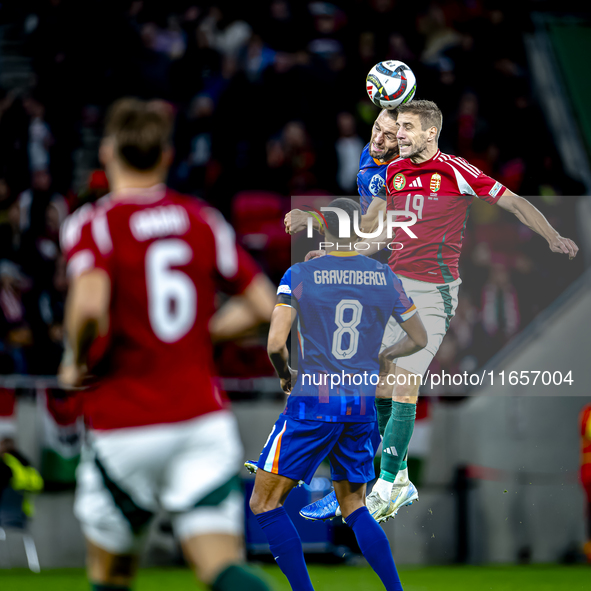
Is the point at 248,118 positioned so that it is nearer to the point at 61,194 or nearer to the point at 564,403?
the point at 61,194

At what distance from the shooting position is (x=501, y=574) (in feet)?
30.2

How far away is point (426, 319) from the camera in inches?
207

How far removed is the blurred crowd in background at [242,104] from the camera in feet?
33.9

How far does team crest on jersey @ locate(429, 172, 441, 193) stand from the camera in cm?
532

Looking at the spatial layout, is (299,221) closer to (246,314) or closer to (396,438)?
(396,438)

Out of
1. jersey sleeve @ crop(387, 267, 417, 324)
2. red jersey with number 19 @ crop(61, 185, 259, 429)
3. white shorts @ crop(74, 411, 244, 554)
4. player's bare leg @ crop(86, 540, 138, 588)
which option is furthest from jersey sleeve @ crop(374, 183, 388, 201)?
player's bare leg @ crop(86, 540, 138, 588)

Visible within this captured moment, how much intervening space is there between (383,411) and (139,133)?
8.92 ft

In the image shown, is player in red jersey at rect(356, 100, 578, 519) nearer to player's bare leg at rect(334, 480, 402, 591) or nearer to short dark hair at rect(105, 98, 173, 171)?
player's bare leg at rect(334, 480, 402, 591)

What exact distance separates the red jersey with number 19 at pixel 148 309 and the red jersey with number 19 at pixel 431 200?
93.3 inches

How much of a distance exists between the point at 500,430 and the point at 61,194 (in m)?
5.80

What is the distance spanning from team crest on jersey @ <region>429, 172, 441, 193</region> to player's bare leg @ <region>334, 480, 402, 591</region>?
1.69 meters

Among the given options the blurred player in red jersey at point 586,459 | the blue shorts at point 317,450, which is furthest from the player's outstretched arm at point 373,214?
the blurred player in red jersey at point 586,459

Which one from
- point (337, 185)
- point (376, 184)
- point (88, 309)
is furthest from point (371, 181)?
point (337, 185)

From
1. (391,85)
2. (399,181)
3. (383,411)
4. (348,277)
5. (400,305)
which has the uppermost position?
(391,85)
